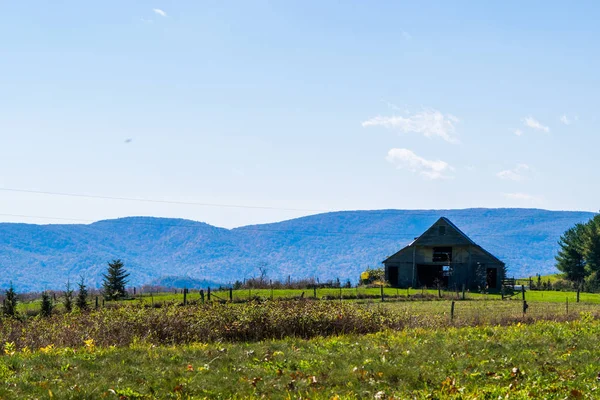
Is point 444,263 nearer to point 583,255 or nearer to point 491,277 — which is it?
point 491,277

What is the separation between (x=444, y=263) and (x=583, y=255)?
80.5 feet

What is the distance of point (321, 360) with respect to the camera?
1586 centimetres

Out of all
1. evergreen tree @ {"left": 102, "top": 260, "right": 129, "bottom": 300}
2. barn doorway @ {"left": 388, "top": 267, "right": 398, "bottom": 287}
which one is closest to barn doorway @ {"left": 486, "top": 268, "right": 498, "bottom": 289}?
barn doorway @ {"left": 388, "top": 267, "right": 398, "bottom": 287}

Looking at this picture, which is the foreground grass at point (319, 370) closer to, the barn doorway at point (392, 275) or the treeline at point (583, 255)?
the barn doorway at point (392, 275)

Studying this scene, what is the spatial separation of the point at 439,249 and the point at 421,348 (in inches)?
2482

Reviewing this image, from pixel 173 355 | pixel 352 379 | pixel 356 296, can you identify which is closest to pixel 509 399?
pixel 352 379

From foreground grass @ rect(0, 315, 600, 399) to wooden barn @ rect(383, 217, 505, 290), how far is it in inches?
2282

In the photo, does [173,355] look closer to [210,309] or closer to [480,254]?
[210,309]

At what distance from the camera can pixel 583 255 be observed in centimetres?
9138

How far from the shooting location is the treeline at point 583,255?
3400 inches

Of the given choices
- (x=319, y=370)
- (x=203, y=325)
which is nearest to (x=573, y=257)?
(x=203, y=325)

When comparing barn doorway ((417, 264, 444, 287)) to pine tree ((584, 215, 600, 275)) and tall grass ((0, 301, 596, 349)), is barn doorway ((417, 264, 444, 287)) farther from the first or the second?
tall grass ((0, 301, 596, 349))

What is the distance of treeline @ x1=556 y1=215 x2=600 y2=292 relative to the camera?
86363mm

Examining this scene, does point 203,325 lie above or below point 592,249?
below
